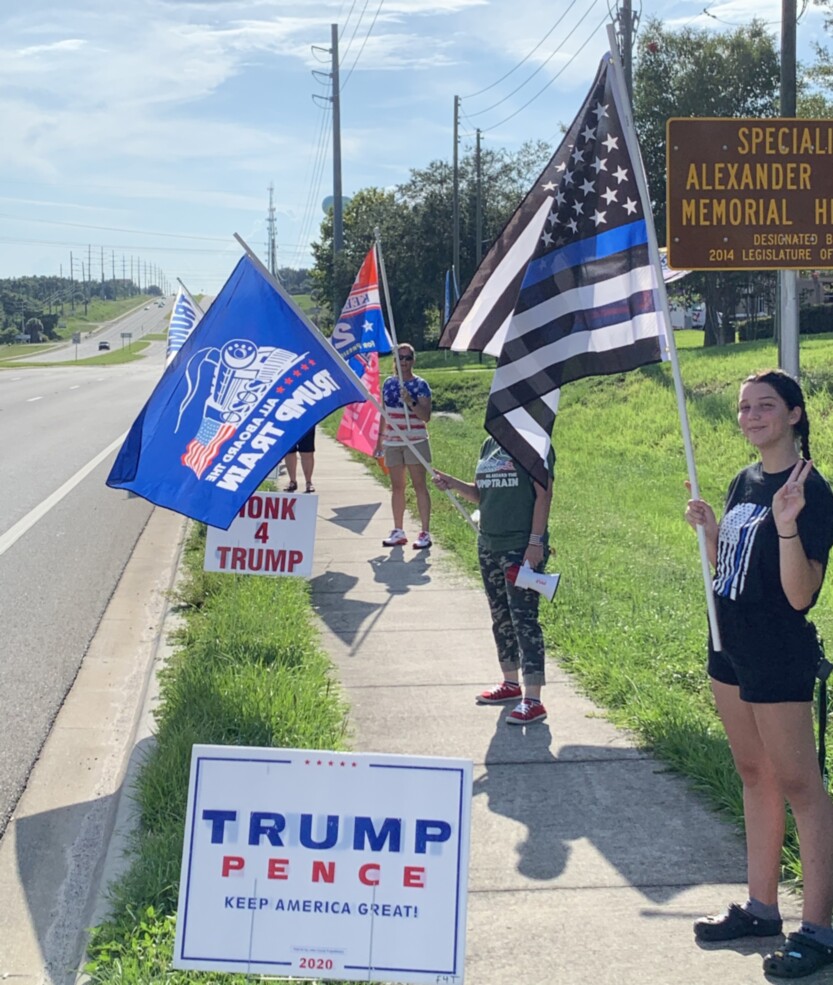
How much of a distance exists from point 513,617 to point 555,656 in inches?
47.6

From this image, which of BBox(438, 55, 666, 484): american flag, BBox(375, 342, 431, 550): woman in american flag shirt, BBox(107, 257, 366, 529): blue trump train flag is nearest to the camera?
BBox(438, 55, 666, 484): american flag

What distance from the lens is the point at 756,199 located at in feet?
17.8

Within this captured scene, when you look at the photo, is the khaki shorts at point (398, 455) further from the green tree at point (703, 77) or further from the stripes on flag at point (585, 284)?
the green tree at point (703, 77)

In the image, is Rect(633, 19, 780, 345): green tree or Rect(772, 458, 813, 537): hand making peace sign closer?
Rect(772, 458, 813, 537): hand making peace sign

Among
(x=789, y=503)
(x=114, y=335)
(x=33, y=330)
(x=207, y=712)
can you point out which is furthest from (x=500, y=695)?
(x=114, y=335)

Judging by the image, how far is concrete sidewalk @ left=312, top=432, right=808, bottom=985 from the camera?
3.71 m

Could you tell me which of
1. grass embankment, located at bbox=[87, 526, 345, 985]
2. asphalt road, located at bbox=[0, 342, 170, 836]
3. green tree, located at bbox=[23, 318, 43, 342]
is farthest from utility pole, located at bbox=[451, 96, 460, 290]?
green tree, located at bbox=[23, 318, 43, 342]

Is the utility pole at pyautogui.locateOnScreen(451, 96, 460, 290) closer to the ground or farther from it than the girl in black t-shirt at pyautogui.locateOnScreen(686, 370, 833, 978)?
farther from it

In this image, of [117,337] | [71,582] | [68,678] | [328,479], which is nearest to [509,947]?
[68,678]

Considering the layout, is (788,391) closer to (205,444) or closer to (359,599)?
(205,444)

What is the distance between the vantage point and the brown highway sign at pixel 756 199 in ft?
17.5

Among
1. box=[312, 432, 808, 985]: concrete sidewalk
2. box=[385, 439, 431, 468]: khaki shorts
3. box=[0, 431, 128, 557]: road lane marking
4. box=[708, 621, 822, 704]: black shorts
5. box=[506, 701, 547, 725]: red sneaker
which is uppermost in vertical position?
box=[385, 439, 431, 468]: khaki shorts

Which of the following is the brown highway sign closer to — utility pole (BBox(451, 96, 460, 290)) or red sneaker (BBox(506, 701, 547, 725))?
red sneaker (BBox(506, 701, 547, 725))

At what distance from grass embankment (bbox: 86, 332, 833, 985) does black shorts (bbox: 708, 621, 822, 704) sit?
0.98m
